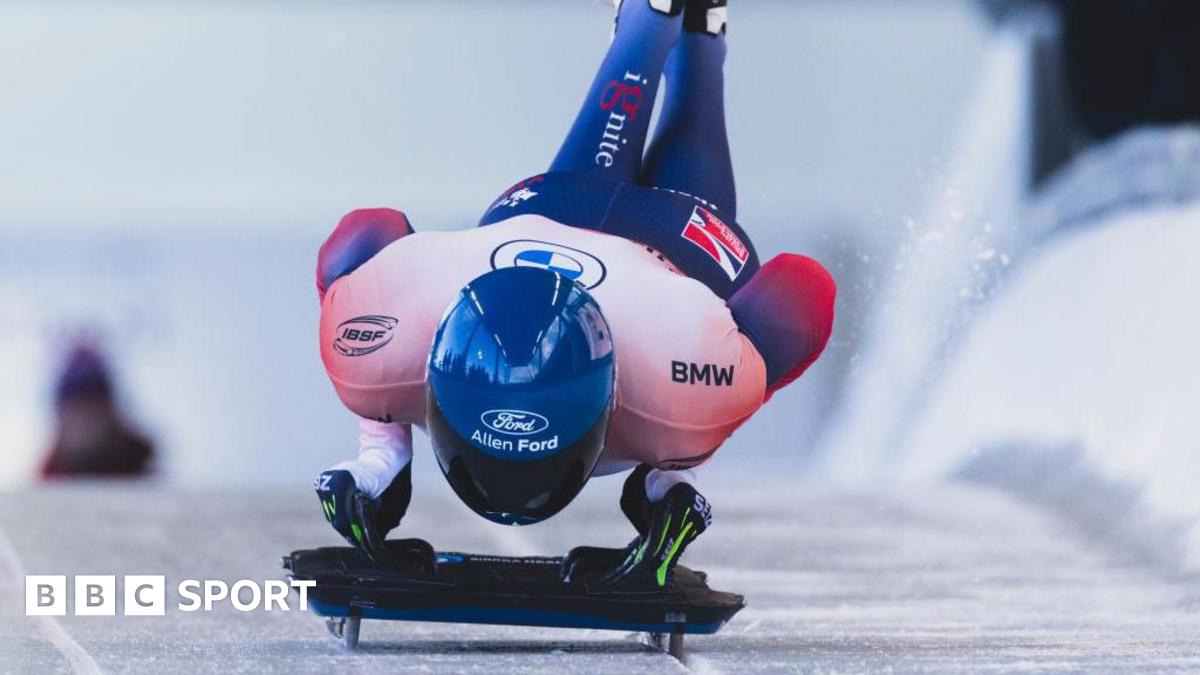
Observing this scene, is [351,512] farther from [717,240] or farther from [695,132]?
[695,132]

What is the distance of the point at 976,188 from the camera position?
10664 millimetres

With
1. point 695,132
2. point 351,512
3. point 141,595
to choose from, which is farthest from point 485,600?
point 695,132

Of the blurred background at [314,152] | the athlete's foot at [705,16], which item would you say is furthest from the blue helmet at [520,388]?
the blurred background at [314,152]

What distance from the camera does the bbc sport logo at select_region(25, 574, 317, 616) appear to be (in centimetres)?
499

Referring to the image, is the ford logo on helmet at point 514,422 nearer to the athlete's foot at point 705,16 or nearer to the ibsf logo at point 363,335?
the ibsf logo at point 363,335

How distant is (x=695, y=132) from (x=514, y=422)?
68.7 inches

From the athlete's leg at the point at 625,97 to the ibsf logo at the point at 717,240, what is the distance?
0.43m

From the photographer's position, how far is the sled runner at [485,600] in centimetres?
393

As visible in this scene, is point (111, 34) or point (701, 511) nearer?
point (701, 511)

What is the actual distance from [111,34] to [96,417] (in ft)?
21.4

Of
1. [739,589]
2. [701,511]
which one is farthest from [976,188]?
[701,511]

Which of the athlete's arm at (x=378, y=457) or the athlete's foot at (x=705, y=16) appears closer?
the athlete's arm at (x=378, y=457)

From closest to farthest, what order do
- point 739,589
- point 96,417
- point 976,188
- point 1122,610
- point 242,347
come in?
point 1122,610 < point 739,589 < point 96,417 < point 976,188 < point 242,347

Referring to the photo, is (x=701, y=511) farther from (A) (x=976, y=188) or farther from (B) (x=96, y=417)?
(A) (x=976, y=188)
